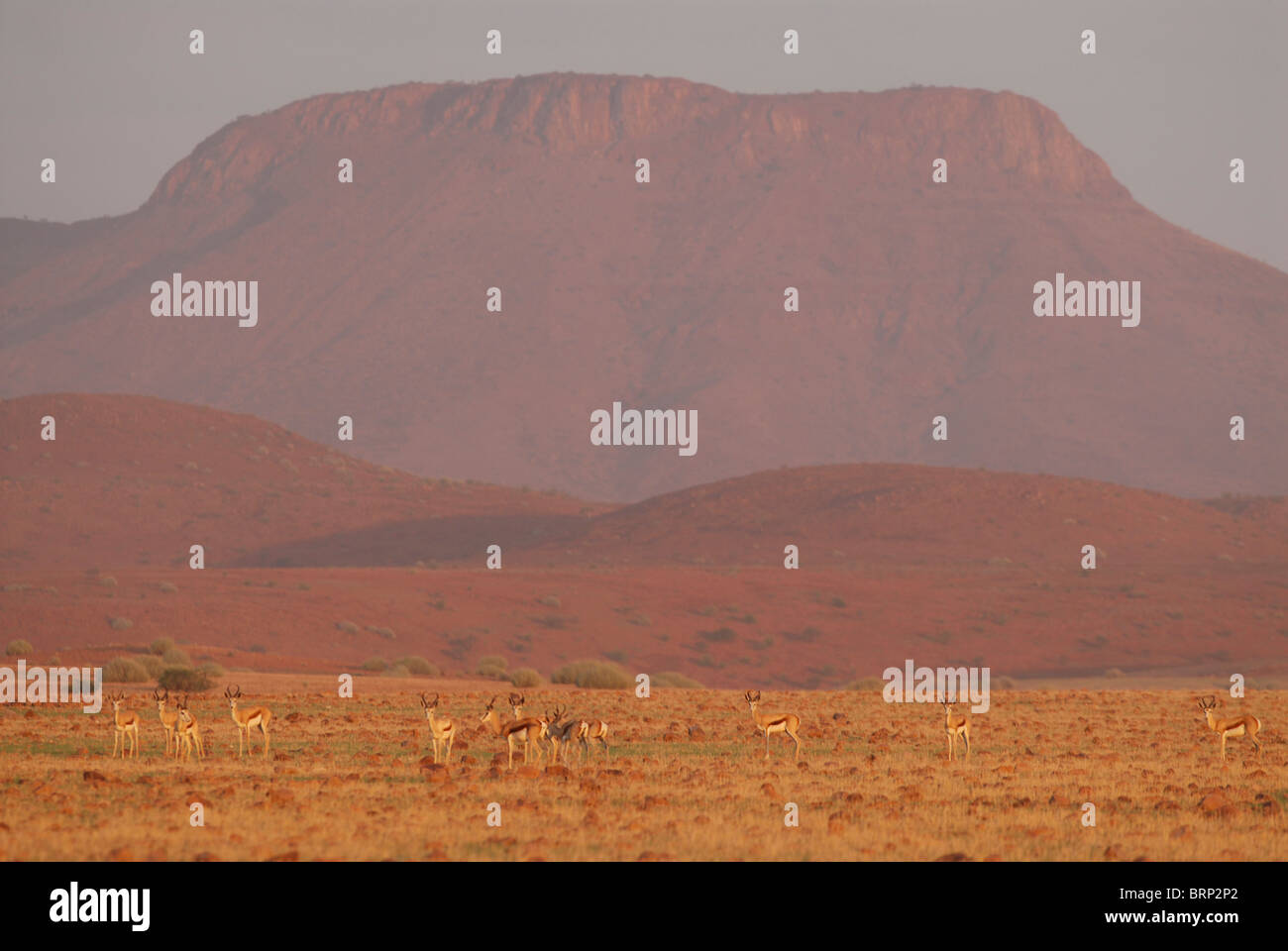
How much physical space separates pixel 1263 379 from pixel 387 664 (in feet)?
456

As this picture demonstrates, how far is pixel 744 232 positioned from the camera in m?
193

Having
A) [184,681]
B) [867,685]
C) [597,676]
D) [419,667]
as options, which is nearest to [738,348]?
[419,667]

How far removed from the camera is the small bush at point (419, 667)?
51156mm

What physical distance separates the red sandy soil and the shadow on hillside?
1.02 ft

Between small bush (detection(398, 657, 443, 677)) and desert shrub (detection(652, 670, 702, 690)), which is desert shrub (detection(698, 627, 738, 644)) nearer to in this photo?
desert shrub (detection(652, 670, 702, 690))

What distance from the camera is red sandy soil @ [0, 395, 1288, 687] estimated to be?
62.9 meters

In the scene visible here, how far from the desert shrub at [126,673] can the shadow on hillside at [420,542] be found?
2040 inches

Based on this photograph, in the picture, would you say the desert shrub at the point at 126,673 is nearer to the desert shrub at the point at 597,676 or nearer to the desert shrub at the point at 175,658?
the desert shrub at the point at 175,658

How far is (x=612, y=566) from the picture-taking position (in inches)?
3359

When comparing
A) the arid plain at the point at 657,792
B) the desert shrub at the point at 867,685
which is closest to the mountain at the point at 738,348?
the desert shrub at the point at 867,685

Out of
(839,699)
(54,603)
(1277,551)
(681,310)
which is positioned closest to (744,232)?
(681,310)

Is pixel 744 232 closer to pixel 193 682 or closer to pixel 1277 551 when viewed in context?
pixel 1277 551

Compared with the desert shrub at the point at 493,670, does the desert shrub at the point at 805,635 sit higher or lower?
higher

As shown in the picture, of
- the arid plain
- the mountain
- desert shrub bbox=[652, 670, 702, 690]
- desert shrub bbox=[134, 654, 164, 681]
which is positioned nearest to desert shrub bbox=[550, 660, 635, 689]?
desert shrub bbox=[652, 670, 702, 690]
